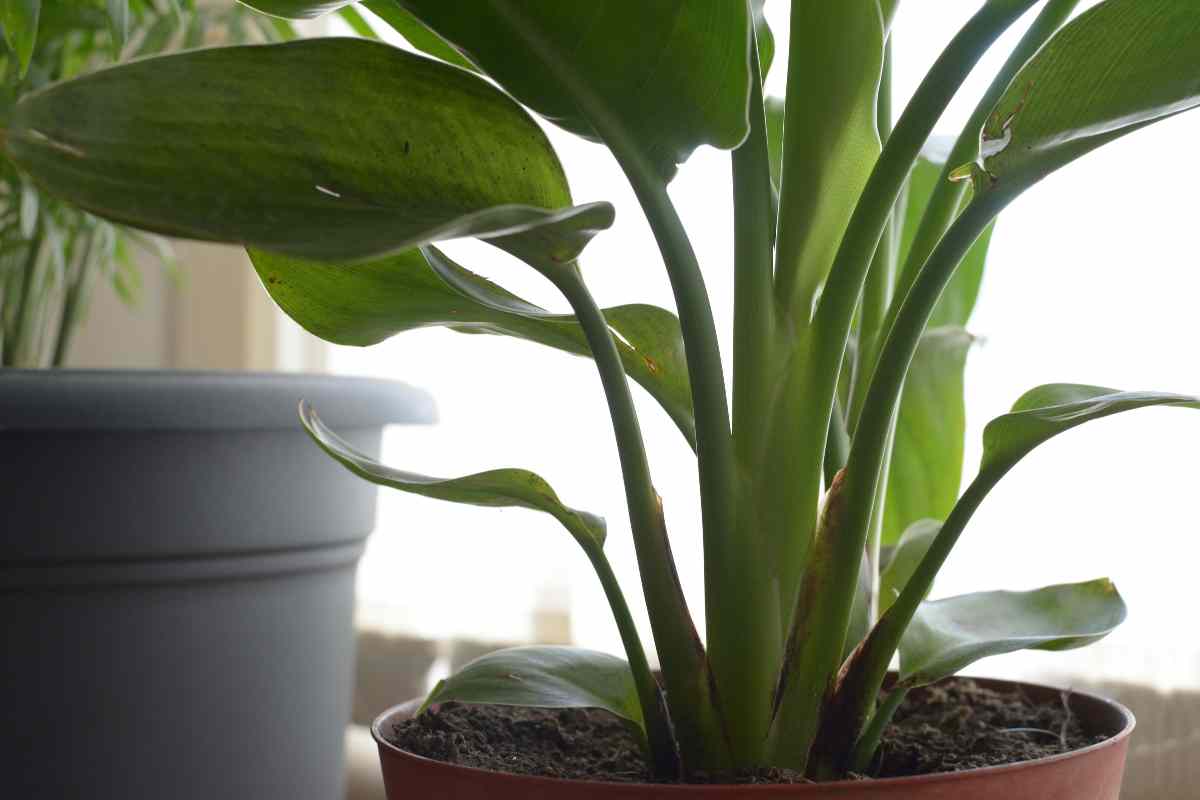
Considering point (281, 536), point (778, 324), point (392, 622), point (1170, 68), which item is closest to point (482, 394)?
point (392, 622)

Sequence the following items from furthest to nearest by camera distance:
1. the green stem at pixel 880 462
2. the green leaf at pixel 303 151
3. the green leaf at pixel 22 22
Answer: the green leaf at pixel 22 22
the green stem at pixel 880 462
the green leaf at pixel 303 151

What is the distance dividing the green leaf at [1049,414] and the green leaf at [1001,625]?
0.06 metres

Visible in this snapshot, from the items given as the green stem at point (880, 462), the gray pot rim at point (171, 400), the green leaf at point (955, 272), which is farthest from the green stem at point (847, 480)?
the gray pot rim at point (171, 400)

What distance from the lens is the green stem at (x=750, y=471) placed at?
1.29 ft

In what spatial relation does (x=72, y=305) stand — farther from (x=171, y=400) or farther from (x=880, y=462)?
(x=880, y=462)

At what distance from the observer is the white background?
2.56 feet

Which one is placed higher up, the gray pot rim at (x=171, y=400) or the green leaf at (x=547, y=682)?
the gray pot rim at (x=171, y=400)

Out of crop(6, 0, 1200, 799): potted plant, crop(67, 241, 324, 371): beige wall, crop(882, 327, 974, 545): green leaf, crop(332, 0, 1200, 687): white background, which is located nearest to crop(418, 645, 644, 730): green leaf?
crop(6, 0, 1200, 799): potted plant

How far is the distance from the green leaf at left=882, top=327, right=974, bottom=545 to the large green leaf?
0.48ft

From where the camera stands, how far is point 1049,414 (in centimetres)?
36

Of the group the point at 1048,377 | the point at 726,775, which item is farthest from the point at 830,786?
the point at 1048,377

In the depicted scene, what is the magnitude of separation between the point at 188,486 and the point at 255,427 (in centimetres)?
5

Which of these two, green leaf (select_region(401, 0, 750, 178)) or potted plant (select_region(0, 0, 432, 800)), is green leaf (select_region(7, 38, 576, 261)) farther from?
potted plant (select_region(0, 0, 432, 800))

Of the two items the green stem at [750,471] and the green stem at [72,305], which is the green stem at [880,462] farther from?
the green stem at [72,305]
